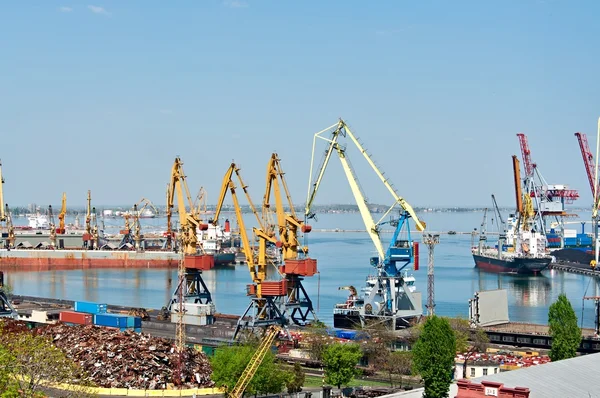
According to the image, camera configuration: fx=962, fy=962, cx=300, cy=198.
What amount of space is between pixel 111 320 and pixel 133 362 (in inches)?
510

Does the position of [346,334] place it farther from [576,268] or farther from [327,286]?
[576,268]

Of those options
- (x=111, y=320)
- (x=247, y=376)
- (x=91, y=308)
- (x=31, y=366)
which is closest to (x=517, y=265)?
(x=91, y=308)

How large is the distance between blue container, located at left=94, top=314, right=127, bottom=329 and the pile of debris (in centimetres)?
892

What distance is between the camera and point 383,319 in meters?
48.0

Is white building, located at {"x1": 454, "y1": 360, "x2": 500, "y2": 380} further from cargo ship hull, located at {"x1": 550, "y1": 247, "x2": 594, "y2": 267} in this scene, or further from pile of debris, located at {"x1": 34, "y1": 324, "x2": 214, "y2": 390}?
cargo ship hull, located at {"x1": 550, "y1": 247, "x2": 594, "y2": 267}

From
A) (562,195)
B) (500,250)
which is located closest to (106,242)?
(500,250)

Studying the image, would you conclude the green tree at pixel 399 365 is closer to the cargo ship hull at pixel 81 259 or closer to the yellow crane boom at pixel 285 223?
the yellow crane boom at pixel 285 223

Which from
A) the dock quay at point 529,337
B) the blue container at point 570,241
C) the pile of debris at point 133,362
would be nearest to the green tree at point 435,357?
the pile of debris at point 133,362

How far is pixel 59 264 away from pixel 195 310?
5916 centimetres

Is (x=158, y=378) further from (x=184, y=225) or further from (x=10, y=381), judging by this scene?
(x=184, y=225)

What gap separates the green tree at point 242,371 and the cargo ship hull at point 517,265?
70.0m

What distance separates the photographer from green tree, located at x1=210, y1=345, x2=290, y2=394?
30641mm

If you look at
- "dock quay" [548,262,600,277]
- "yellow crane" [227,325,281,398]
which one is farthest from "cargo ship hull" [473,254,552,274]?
"yellow crane" [227,325,281,398]

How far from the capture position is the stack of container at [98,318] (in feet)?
146
